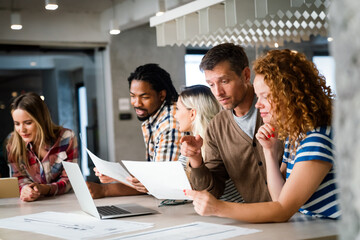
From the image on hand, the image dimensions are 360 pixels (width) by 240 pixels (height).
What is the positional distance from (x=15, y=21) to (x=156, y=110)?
3.81 metres

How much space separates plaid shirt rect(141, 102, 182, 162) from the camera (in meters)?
2.45

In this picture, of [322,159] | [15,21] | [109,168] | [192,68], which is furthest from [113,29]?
[322,159]

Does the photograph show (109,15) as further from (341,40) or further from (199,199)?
(341,40)

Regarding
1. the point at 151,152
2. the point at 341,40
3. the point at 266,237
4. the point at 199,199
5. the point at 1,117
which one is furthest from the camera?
the point at 1,117

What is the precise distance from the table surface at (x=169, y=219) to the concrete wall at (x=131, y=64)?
3.84 m

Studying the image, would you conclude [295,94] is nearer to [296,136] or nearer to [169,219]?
[296,136]

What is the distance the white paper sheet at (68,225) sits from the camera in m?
1.46

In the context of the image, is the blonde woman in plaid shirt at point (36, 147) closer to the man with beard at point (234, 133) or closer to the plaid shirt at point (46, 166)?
the plaid shirt at point (46, 166)

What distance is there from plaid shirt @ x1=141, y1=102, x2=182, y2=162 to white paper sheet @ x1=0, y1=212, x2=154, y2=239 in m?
0.69

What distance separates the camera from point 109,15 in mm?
6219

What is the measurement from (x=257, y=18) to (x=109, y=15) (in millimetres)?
3633

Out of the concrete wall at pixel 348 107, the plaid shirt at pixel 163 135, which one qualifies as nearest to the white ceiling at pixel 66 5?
the plaid shirt at pixel 163 135

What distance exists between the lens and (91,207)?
5.75 ft

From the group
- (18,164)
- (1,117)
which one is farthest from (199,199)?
(1,117)
